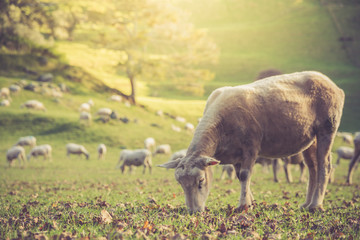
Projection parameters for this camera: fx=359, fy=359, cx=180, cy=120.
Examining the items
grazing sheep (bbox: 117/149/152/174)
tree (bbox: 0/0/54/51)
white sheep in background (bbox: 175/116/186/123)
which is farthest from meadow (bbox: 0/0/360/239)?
tree (bbox: 0/0/54/51)

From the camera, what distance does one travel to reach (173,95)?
4381cm

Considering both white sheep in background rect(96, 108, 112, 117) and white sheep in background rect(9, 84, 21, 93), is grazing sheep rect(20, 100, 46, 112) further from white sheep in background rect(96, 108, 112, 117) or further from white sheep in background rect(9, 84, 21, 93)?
white sheep in background rect(96, 108, 112, 117)

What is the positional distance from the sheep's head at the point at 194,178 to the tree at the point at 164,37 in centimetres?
3275

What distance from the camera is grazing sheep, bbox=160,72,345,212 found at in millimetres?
5652

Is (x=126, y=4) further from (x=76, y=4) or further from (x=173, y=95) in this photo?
(x=173, y=95)

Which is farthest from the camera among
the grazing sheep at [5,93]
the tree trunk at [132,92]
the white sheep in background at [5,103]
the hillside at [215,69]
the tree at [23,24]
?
the tree trunk at [132,92]

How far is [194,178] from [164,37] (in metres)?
36.4

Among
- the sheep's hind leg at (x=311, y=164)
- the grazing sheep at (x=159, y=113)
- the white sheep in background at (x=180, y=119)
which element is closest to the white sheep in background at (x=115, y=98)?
the grazing sheep at (x=159, y=113)

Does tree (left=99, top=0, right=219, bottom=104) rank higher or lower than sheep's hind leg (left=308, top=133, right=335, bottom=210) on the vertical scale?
lower

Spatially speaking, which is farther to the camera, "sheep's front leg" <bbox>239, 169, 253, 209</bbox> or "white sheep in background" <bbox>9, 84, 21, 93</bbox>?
"white sheep in background" <bbox>9, 84, 21, 93</bbox>

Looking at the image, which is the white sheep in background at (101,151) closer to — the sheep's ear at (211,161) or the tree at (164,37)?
the tree at (164,37)

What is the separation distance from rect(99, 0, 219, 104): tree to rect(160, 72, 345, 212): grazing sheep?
31404 mm

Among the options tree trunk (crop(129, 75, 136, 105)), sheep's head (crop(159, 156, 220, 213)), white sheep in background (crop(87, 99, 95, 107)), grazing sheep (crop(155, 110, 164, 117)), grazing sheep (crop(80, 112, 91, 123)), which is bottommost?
grazing sheep (crop(155, 110, 164, 117))

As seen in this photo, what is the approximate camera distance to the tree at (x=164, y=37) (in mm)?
38188
